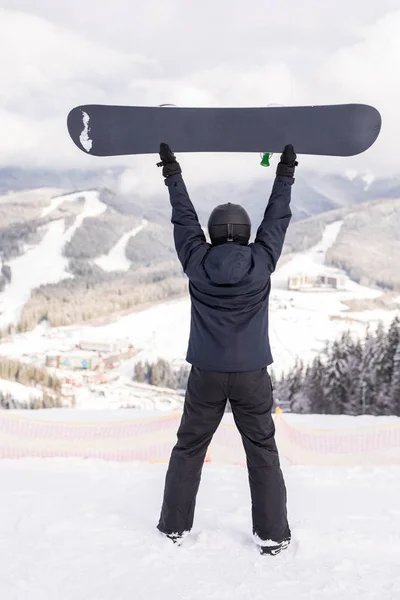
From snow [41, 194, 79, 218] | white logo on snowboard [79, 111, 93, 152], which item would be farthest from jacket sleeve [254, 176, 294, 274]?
snow [41, 194, 79, 218]

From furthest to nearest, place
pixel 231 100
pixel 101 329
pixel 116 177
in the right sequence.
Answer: pixel 116 177 < pixel 101 329 < pixel 231 100

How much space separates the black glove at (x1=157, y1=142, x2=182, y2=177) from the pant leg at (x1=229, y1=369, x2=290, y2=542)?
814 millimetres

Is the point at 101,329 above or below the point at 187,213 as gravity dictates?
below

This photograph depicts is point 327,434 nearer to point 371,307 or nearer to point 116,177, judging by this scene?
point 371,307

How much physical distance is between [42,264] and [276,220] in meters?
18.6

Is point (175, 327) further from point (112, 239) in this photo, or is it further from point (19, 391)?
point (19, 391)

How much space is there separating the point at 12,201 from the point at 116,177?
4.00 m

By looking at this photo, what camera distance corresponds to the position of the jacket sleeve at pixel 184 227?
1.99 meters

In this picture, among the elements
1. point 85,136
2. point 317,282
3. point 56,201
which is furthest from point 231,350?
point 56,201

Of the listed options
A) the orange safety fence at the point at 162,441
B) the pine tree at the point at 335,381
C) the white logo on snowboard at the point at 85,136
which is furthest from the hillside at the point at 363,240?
the white logo on snowboard at the point at 85,136

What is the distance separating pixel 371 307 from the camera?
17594 mm

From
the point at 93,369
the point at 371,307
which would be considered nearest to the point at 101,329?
the point at 93,369

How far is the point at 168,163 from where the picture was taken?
2.13 m

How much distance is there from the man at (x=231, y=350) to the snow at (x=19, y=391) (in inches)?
653
